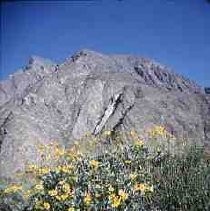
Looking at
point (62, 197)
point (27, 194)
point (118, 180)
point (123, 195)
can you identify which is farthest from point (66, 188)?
point (27, 194)

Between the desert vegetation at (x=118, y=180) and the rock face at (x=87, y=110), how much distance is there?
2579mm

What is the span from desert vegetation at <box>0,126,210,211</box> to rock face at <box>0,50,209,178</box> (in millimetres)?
2579

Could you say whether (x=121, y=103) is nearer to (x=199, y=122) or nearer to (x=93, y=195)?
(x=199, y=122)

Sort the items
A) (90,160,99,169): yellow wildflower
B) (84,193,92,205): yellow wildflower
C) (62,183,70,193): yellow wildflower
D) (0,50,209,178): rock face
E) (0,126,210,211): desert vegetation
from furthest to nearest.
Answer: (0,50,209,178): rock face → (90,160,99,169): yellow wildflower → (62,183,70,193): yellow wildflower → (0,126,210,211): desert vegetation → (84,193,92,205): yellow wildflower

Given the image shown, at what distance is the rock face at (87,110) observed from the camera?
10.8m

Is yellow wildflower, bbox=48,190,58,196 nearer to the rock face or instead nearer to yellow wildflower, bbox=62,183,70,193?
yellow wildflower, bbox=62,183,70,193

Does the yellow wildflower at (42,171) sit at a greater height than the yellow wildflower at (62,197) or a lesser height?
greater

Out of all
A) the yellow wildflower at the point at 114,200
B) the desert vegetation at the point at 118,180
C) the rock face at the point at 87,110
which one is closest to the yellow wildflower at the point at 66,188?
the desert vegetation at the point at 118,180

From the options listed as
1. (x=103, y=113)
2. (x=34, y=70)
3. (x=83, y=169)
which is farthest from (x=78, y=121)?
(x=34, y=70)

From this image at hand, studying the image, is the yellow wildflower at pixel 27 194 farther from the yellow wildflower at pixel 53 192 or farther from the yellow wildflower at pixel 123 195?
the yellow wildflower at pixel 123 195

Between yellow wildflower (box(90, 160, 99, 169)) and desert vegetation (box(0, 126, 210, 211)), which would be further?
yellow wildflower (box(90, 160, 99, 169))

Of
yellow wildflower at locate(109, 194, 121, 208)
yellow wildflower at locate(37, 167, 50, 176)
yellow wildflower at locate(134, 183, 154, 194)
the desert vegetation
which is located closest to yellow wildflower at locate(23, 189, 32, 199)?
the desert vegetation

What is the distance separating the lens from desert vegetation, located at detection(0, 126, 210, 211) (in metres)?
5.56

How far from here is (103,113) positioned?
42.4 feet
